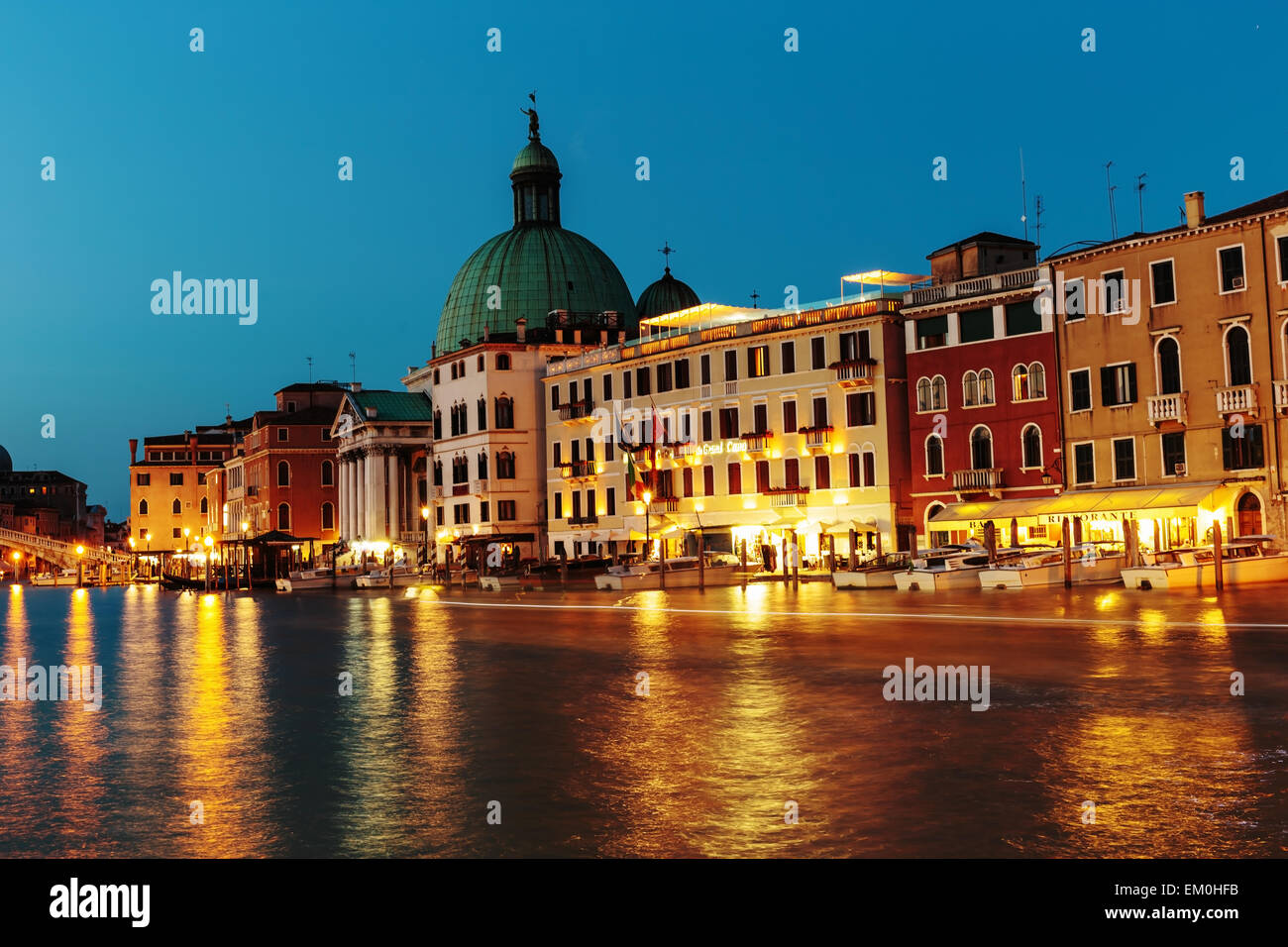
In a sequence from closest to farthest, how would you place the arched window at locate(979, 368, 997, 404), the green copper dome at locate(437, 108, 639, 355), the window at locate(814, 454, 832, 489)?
the arched window at locate(979, 368, 997, 404), the window at locate(814, 454, 832, 489), the green copper dome at locate(437, 108, 639, 355)

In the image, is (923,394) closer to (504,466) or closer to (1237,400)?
(1237,400)

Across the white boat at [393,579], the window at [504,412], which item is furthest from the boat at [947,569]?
the window at [504,412]

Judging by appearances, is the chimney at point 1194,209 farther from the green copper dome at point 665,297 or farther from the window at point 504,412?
the green copper dome at point 665,297

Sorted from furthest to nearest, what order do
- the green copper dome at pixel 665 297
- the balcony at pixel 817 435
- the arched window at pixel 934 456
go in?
the green copper dome at pixel 665 297
the balcony at pixel 817 435
the arched window at pixel 934 456

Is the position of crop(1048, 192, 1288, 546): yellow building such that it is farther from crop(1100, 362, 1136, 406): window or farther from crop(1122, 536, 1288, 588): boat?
crop(1122, 536, 1288, 588): boat

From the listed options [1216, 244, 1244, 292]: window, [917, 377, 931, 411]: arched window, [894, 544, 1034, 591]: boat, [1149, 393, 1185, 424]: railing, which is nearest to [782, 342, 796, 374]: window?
[917, 377, 931, 411]: arched window

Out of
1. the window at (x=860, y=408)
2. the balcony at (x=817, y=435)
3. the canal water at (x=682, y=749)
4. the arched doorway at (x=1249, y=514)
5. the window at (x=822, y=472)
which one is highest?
the window at (x=860, y=408)

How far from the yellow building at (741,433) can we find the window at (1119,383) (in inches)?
376

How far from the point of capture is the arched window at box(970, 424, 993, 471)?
171 feet

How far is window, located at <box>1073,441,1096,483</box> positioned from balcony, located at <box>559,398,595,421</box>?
2841cm

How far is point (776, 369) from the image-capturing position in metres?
59.5

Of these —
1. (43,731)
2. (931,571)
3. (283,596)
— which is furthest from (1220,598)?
(283,596)

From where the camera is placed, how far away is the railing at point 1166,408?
45.1 m
